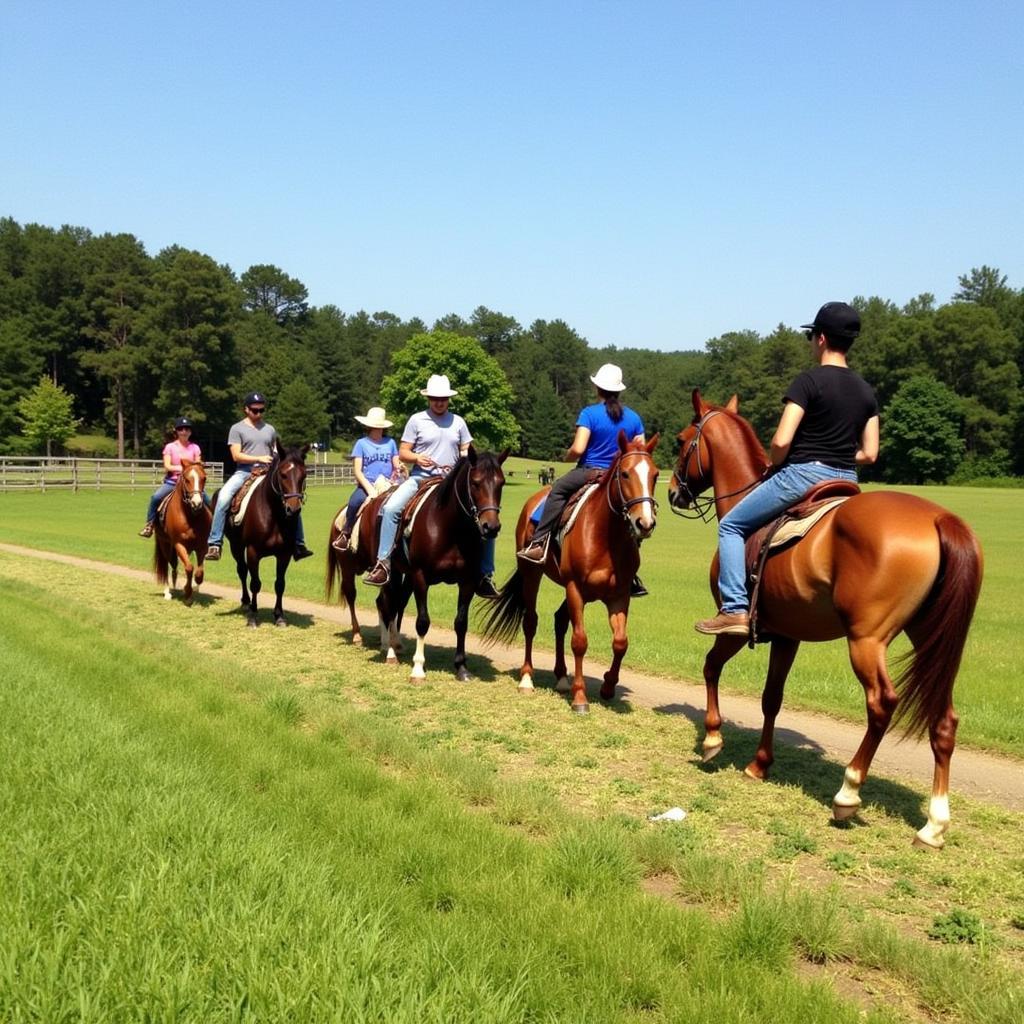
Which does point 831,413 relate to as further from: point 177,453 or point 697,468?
point 177,453

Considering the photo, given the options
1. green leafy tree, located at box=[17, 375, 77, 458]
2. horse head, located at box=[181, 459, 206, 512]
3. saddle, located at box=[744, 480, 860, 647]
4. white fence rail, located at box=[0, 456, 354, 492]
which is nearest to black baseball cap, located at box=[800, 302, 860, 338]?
saddle, located at box=[744, 480, 860, 647]

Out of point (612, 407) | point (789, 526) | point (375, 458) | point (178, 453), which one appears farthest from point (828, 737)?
point (178, 453)

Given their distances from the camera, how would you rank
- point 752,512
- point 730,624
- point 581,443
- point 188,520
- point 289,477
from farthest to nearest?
point 188,520
point 289,477
point 581,443
point 752,512
point 730,624

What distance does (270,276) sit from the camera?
499 feet

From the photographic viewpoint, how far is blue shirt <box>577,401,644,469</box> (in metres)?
9.76

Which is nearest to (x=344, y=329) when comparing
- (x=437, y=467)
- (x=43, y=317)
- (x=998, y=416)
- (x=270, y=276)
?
(x=270, y=276)

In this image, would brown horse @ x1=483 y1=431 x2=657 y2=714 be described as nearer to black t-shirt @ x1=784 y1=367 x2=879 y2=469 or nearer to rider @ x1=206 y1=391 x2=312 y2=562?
black t-shirt @ x1=784 y1=367 x2=879 y2=469

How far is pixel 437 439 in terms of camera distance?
11656mm

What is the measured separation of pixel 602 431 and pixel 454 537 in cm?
241

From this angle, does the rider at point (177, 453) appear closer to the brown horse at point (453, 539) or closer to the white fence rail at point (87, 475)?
the brown horse at point (453, 539)

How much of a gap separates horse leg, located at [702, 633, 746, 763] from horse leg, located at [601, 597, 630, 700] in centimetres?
172

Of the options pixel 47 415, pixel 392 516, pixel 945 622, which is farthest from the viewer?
pixel 47 415

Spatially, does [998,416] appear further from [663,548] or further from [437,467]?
[437,467]

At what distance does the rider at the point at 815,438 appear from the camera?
21.1 feet
